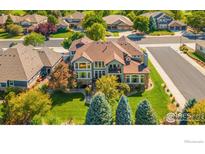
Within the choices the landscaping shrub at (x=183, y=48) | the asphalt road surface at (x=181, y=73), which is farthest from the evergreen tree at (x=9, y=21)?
the landscaping shrub at (x=183, y=48)

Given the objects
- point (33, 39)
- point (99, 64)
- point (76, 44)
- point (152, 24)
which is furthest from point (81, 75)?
point (152, 24)

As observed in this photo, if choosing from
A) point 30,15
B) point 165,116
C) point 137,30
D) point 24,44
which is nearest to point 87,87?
point 165,116

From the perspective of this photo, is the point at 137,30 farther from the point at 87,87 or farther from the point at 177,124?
the point at 177,124

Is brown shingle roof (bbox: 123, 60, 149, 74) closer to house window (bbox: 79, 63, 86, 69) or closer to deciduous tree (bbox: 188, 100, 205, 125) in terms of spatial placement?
house window (bbox: 79, 63, 86, 69)

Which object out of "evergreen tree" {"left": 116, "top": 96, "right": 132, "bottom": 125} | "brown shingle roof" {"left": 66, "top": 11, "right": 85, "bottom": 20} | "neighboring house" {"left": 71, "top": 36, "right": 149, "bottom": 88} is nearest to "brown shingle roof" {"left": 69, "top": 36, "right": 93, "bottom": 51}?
"neighboring house" {"left": 71, "top": 36, "right": 149, "bottom": 88}

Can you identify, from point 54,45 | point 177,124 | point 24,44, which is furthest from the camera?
point 54,45

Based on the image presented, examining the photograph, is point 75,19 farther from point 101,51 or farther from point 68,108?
point 68,108
